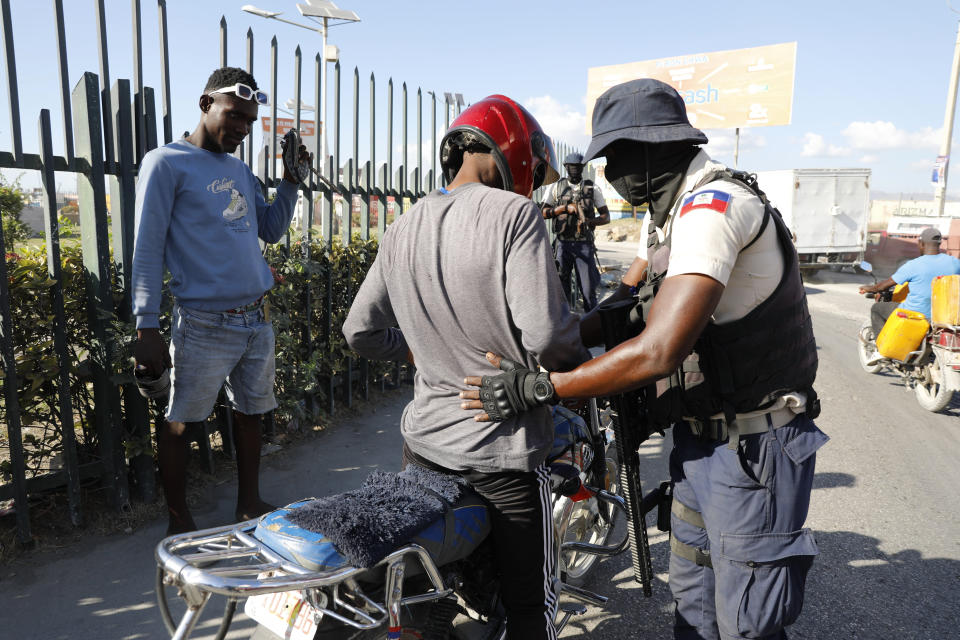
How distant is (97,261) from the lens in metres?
3.38

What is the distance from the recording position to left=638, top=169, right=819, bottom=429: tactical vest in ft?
5.96

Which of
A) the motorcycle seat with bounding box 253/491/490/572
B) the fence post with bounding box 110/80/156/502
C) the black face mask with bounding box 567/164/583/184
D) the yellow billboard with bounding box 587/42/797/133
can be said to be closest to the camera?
the motorcycle seat with bounding box 253/491/490/572

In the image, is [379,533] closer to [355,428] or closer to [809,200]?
[355,428]

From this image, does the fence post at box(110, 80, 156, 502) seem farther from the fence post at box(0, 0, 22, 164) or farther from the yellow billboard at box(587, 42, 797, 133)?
the yellow billboard at box(587, 42, 797, 133)

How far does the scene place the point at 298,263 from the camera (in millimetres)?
4727

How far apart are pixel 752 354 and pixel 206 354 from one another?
2.47 m

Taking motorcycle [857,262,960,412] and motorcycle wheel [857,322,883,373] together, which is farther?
motorcycle wheel [857,322,883,373]

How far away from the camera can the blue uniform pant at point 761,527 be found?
187 centimetres

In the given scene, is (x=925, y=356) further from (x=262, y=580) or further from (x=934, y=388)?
(x=262, y=580)

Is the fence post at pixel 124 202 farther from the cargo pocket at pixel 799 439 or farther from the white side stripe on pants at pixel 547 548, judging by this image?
the cargo pocket at pixel 799 439

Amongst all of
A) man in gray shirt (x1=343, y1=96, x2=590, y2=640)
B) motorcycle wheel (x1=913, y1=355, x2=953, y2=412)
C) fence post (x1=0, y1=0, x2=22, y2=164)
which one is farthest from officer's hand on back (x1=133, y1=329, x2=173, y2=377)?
motorcycle wheel (x1=913, y1=355, x2=953, y2=412)

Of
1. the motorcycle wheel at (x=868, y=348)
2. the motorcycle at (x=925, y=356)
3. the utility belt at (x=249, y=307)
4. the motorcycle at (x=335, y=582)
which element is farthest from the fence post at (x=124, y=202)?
the motorcycle wheel at (x=868, y=348)

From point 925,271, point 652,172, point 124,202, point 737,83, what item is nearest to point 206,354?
point 124,202

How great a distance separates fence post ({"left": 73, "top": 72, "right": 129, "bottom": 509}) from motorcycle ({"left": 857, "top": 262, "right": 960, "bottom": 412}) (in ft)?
22.1
